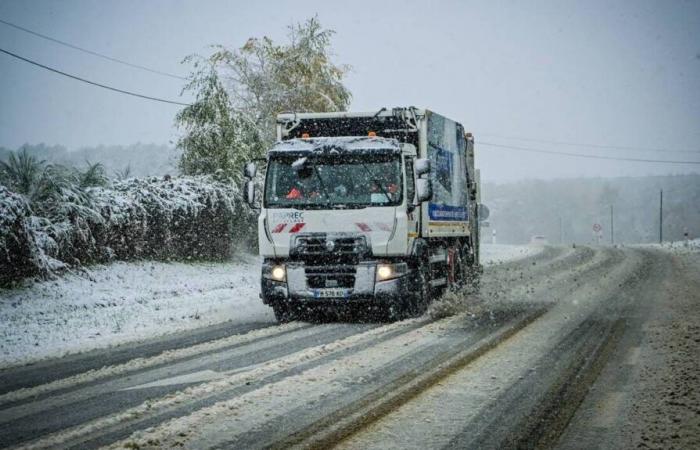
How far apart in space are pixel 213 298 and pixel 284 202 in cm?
475

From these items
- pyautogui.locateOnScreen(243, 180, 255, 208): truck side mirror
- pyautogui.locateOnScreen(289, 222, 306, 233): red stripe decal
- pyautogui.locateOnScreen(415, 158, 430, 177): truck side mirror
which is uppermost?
pyautogui.locateOnScreen(415, 158, 430, 177): truck side mirror

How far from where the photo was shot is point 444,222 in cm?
1364

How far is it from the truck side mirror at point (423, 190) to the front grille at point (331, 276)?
161 cm

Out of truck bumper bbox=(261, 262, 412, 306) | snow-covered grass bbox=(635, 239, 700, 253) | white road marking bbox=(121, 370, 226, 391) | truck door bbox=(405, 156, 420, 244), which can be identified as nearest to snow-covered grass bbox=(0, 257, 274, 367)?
truck bumper bbox=(261, 262, 412, 306)

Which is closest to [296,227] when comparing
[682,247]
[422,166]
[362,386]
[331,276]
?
[331,276]

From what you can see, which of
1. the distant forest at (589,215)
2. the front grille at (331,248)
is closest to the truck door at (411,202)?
the front grille at (331,248)

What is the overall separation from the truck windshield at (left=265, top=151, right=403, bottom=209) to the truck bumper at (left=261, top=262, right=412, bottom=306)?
107 centimetres

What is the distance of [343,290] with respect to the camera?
1103cm

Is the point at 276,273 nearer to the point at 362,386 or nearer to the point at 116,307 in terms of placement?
the point at 116,307

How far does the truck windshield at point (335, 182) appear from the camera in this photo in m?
11.2

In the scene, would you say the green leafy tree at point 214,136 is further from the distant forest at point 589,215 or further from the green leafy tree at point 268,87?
the distant forest at point 589,215

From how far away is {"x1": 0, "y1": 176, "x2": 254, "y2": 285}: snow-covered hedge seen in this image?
13461mm

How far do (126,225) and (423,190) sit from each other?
9089mm

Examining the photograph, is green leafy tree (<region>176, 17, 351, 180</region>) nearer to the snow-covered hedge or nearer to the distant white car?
the snow-covered hedge
